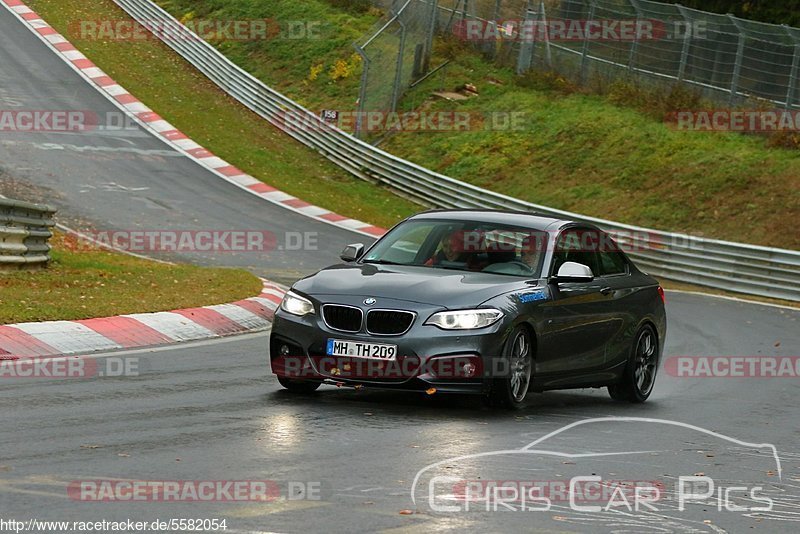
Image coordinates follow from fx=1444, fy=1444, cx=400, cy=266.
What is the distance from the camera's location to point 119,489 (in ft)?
21.6

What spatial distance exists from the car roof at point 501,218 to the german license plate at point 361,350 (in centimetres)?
186

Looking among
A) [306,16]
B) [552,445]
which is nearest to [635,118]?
[306,16]

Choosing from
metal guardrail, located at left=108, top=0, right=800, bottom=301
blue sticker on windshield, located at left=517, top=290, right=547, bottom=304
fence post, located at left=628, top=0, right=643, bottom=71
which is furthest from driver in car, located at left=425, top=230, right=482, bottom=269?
fence post, located at left=628, top=0, right=643, bottom=71

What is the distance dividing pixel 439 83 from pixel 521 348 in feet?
102

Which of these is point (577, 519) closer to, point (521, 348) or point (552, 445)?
point (552, 445)

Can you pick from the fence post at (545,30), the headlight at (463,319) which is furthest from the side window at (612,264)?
the fence post at (545,30)

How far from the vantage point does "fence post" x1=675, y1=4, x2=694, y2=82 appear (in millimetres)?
34594

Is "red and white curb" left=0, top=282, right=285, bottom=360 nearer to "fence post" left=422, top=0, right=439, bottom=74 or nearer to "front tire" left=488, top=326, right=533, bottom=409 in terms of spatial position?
"front tire" left=488, top=326, right=533, bottom=409

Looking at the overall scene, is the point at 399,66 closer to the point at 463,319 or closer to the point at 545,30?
the point at 545,30

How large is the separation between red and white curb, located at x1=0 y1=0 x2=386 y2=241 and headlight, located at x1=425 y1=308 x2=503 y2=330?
1922cm

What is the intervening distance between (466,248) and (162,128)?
27.3m

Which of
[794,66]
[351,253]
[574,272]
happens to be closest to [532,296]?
[574,272]

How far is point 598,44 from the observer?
38094 millimetres

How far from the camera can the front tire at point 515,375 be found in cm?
1008
